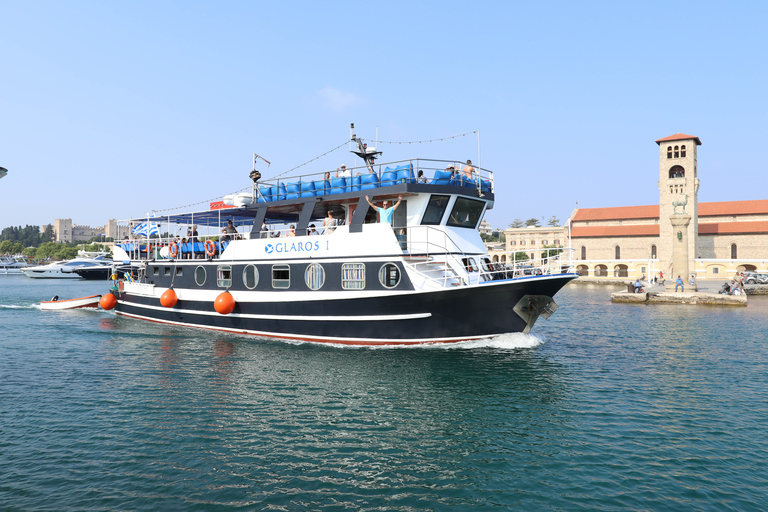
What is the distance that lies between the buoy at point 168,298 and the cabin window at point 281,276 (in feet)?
20.4

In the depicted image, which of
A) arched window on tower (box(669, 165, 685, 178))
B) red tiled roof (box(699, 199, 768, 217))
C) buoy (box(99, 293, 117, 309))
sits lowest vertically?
buoy (box(99, 293, 117, 309))

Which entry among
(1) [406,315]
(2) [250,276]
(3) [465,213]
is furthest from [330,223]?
(3) [465,213]

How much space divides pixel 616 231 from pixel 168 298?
85.2m

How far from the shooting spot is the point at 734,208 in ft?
283

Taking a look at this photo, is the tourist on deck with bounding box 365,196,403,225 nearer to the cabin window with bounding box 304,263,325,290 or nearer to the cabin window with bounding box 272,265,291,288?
the cabin window with bounding box 304,263,325,290

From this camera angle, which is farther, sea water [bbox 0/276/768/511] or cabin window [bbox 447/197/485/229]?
cabin window [bbox 447/197/485/229]

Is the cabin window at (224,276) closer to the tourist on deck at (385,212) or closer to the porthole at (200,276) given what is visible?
the porthole at (200,276)

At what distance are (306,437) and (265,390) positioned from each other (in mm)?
3535

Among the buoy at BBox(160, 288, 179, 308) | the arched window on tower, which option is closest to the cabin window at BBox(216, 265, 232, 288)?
the buoy at BBox(160, 288, 179, 308)

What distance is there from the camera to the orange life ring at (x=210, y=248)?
21.3 metres

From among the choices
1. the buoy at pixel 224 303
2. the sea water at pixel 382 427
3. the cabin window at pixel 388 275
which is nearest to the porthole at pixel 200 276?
the buoy at pixel 224 303

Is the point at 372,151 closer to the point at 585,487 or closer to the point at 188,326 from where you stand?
the point at 188,326

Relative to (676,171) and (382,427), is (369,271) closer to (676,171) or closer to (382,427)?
(382,427)

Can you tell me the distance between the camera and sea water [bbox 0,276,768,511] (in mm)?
7609
